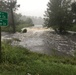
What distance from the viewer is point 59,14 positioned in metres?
30.8

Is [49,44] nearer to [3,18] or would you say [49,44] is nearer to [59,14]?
[59,14]

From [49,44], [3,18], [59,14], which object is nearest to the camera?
[3,18]

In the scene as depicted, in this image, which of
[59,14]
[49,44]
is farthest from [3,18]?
[59,14]

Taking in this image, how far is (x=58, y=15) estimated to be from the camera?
30.9 meters

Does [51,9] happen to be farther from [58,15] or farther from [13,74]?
[13,74]

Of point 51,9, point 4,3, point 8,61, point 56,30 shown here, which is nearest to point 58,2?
point 51,9

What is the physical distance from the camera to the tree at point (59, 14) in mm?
31069

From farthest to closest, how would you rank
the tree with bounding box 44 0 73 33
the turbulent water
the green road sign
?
the tree with bounding box 44 0 73 33
the turbulent water
the green road sign

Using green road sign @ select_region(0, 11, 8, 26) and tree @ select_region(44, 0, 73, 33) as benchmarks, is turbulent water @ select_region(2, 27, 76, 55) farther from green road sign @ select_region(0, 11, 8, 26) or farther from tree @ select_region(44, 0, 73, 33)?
tree @ select_region(44, 0, 73, 33)

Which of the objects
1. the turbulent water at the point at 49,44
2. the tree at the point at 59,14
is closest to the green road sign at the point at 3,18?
the turbulent water at the point at 49,44

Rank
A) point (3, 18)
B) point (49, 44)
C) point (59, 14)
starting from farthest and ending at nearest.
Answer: point (59, 14), point (49, 44), point (3, 18)

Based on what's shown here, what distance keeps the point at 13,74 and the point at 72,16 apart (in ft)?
86.2

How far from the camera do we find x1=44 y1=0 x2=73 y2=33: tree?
31069 mm

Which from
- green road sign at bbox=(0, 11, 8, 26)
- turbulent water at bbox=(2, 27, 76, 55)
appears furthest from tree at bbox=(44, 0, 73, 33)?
green road sign at bbox=(0, 11, 8, 26)
